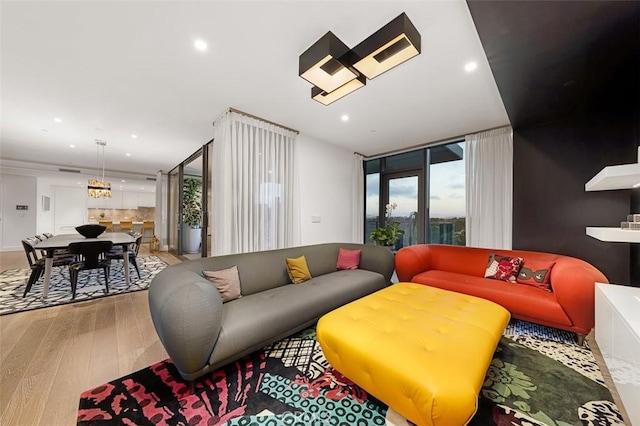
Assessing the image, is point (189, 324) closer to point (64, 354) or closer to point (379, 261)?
point (64, 354)

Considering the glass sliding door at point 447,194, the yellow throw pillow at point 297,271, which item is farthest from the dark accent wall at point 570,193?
the yellow throw pillow at point 297,271

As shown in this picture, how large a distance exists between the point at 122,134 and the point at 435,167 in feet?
19.8

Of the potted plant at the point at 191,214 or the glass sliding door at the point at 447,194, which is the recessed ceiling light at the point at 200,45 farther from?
the potted plant at the point at 191,214

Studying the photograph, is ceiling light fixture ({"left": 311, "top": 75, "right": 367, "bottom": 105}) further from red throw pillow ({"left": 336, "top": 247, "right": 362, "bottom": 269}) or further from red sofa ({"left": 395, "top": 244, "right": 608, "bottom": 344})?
red sofa ({"left": 395, "top": 244, "right": 608, "bottom": 344})

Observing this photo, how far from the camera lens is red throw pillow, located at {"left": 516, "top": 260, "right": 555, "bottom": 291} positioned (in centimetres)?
259

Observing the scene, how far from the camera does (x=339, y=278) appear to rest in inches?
116

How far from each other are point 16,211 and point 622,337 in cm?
1291

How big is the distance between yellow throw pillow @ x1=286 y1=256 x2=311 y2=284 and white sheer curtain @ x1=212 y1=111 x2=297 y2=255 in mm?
889

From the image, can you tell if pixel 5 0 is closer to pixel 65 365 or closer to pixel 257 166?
pixel 257 166

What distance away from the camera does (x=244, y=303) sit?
2141 mm

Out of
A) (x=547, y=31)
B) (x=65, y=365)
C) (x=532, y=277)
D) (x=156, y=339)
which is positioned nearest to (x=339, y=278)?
(x=156, y=339)

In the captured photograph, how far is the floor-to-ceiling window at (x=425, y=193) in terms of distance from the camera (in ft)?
14.5

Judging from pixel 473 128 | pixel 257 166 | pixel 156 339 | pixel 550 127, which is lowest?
pixel 156 339

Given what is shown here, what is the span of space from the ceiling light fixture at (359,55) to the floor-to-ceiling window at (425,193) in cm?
321
